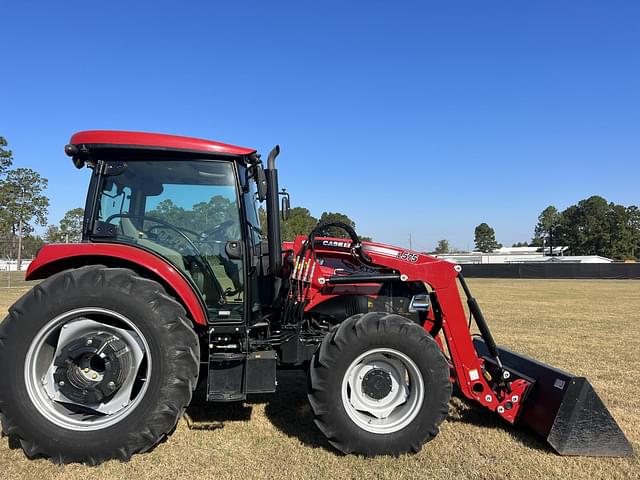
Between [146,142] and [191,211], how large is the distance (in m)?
0.64

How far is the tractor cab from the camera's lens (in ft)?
11.6

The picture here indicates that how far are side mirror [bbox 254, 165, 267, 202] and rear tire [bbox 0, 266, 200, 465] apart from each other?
1023 millimetres

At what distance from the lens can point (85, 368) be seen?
326cm

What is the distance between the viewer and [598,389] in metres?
4.84

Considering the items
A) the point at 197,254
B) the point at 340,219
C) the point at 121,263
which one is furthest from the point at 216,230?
the point at 340,219

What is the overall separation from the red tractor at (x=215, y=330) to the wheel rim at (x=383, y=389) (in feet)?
0.04

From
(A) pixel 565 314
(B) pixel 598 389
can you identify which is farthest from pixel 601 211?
(B) pixel 598 389

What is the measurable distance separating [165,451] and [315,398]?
1172 millimetres

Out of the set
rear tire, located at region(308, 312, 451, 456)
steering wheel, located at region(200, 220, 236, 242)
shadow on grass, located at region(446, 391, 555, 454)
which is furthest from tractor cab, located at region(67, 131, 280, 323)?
shadow on grass, located at region(446, 391, 555, 454)

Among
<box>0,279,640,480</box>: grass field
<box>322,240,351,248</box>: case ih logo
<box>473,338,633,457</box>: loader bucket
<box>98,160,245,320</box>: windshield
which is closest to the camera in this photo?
<box>0,279,640,480</box>: grass field

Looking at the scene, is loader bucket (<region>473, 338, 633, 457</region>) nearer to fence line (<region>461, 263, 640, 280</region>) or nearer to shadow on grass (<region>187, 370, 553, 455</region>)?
shadow on grass (<region>187, 370, 553, 455</region>)

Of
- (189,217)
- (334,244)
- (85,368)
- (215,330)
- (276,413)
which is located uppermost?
(189,217)

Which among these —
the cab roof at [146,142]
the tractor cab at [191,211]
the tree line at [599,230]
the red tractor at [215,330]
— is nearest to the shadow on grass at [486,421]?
the red tractor at [215,330]

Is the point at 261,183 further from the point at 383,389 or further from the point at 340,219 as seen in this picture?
the point at 340,219
